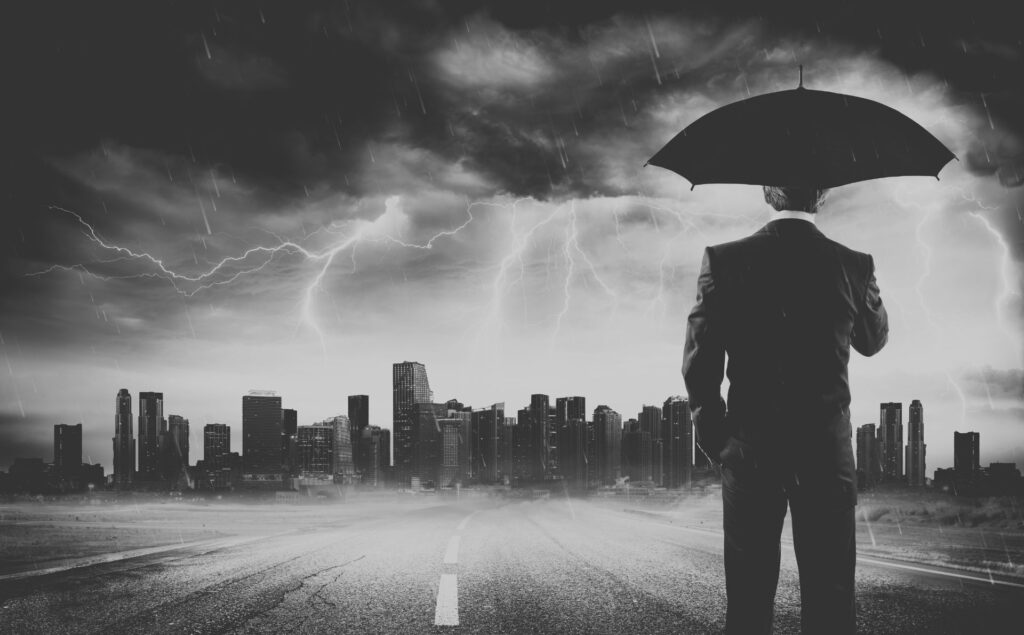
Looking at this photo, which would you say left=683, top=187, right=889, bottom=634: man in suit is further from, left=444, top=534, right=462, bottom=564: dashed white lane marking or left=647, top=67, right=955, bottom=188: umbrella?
left=444, top=534, right=462, bottom=564: dashed white lane marking

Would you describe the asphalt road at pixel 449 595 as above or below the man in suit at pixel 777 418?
Result: below

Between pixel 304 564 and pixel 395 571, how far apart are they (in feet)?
4.15

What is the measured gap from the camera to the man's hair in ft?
11.1

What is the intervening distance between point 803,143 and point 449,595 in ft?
13.3

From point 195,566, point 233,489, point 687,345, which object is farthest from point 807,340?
point 233,489

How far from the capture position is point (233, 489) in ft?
466

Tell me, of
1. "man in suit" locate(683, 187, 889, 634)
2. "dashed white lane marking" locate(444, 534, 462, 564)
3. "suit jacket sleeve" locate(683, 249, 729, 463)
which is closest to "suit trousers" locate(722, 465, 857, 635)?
"man in suit" locate(683, 187, 889, 634)

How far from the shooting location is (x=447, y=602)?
5008 mm

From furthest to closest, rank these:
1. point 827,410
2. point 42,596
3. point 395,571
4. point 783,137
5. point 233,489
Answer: point 233,489 < point 395,571 < point 42,596 < point 783,137 < point 827,410

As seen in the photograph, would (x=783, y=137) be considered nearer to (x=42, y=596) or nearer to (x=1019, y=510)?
(x=42, y=596)

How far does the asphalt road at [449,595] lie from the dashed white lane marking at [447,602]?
1cm

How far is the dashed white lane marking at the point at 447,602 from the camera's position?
14.5ft

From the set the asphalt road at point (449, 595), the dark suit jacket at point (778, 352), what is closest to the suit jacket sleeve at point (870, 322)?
the dark suit jacket at point (778, 352)

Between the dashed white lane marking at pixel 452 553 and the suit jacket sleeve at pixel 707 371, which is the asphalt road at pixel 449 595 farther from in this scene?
the suit jacket sleeve at pixel 707 371
